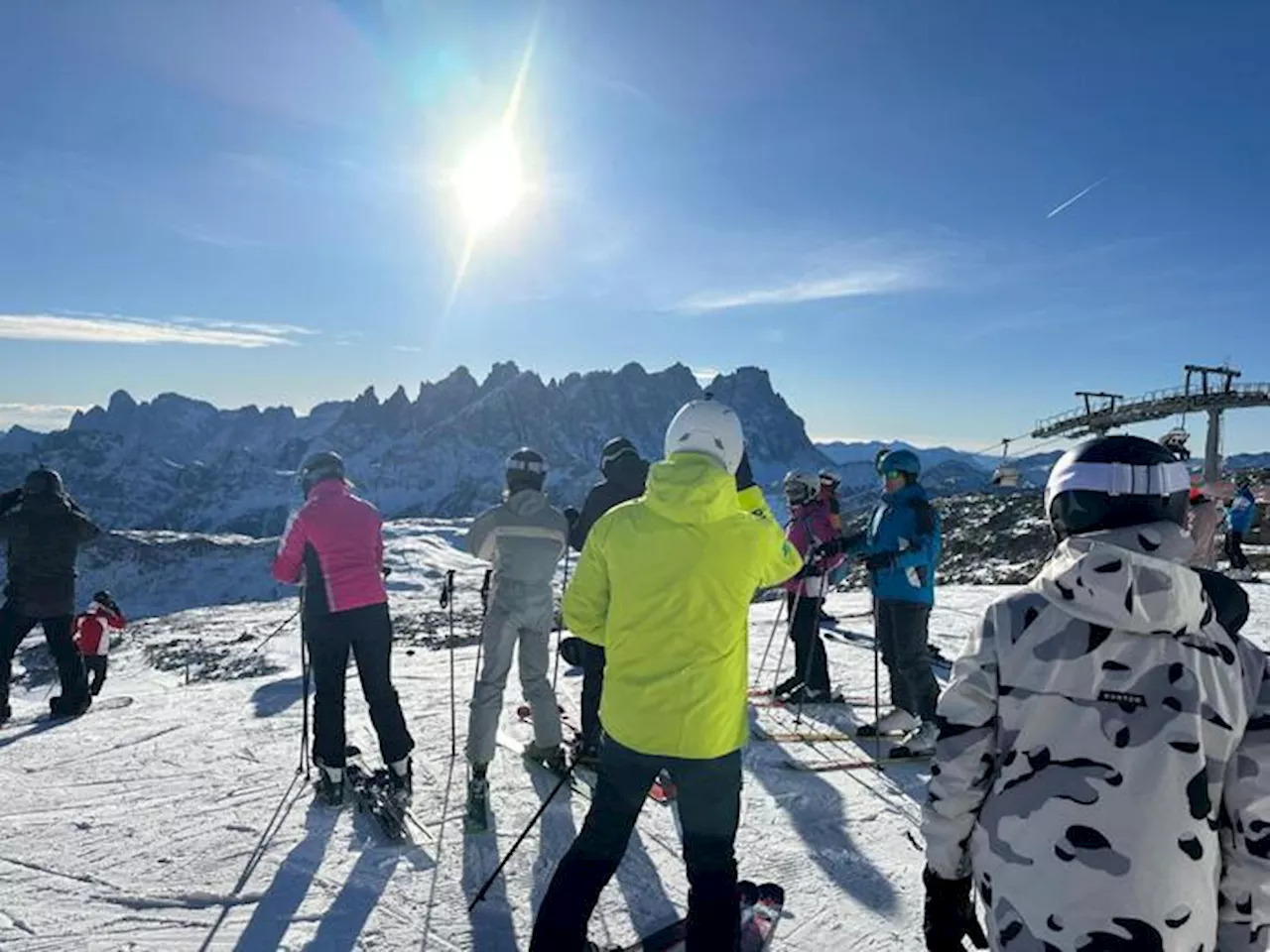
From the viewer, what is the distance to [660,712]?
11.0 feet

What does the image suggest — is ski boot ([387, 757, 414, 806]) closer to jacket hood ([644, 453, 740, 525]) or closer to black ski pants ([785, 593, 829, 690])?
jacket hood ([644, 453, 740, 525])

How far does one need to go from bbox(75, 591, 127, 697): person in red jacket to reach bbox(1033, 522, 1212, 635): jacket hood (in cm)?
1294

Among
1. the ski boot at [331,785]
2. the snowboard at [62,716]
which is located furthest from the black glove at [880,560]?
the snowboard at [62,716]

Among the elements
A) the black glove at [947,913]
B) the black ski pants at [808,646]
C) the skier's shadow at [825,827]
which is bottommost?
the skier's shadow at [825,827]

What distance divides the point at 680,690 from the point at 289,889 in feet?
10.4

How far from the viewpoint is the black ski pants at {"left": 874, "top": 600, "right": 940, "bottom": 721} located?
7082mm

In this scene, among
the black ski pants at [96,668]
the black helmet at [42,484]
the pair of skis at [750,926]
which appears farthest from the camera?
the black ski pants at [96,668]

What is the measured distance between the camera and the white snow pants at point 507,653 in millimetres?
5898

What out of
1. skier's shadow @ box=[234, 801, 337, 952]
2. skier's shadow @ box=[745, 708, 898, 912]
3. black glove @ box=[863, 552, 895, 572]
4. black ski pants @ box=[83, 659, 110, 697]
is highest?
black glove @ box=[863, 552, 895, 572]

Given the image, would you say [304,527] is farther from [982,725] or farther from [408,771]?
[982,725]

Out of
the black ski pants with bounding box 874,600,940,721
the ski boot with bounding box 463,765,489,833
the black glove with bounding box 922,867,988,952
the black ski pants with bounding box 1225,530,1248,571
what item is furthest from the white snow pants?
the black ski pants with bounding box 1225,530,1248,571

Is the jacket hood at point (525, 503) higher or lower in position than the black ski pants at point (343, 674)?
higher

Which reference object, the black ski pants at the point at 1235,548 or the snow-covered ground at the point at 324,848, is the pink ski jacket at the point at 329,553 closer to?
the snow-covered ground at the point at 324,848

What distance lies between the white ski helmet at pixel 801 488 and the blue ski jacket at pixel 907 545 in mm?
2497
